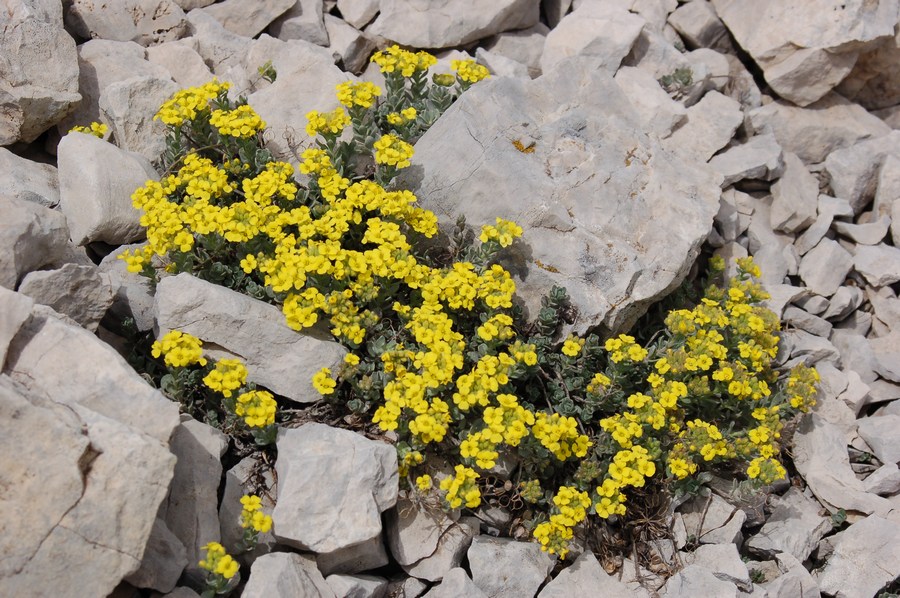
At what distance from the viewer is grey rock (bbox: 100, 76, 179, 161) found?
248 inches

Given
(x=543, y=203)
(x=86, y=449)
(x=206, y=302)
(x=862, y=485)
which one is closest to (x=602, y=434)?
(x=543, y=203)

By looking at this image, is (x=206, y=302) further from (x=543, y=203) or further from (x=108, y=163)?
(x=543, y=203)

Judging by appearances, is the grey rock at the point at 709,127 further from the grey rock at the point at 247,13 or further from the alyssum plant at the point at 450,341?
the grey rock at the point at 247,13

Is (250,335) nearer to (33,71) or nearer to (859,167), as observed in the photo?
(33,71)

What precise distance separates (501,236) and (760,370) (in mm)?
2236

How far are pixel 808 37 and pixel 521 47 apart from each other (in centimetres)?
282

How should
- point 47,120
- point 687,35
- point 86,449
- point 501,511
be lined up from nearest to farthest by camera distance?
1. point 86,449
2. point 501,511
3. point 47,120
4. point 687,35

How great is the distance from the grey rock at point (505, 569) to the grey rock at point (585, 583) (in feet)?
0.31

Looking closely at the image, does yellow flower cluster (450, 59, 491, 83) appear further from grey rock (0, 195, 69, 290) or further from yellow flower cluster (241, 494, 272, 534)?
yellow flower cluster (241, 494, 272, 534)

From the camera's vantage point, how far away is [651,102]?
25.0ft

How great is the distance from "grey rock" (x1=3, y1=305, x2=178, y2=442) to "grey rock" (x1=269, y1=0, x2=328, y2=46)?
442 centimetres

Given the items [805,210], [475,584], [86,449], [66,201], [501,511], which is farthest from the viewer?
[805,210]

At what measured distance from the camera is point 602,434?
5484 mm

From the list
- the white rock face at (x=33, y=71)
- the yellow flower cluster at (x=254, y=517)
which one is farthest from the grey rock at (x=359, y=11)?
the yellow flower cluster at (x=254, y=517)
